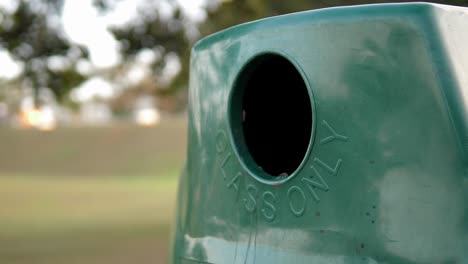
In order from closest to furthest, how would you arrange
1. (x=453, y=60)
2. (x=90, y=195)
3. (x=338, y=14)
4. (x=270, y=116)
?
(x=453, y=60) → (x=338, y=14) → (x=270, y=116) → (x=90, y=195)

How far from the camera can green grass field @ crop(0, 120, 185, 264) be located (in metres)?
7.46

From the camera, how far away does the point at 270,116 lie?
2945mm

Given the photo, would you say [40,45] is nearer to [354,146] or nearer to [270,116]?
[270,116]

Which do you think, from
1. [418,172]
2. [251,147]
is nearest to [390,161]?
[418,172]

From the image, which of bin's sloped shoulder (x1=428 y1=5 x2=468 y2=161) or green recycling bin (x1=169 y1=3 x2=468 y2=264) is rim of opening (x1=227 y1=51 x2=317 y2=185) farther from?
bin's sloped shoulder (x1=428 y1=5 x2=468 y2=161)

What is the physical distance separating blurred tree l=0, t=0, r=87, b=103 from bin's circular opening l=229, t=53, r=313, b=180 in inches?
220

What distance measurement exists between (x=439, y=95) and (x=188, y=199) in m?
1.18

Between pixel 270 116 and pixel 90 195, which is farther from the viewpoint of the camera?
pixel 90 195

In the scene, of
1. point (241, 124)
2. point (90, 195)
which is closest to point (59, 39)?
point (90, 195)

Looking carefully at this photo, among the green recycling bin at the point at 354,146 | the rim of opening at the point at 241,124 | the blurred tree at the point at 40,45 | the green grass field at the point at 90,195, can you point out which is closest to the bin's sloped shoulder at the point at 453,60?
the green recycling bin at the point at 354,146

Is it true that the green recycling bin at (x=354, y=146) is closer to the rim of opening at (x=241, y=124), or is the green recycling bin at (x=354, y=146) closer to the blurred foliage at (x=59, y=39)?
the rim of opening at (x=241, y=124)

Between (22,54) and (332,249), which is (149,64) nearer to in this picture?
(22,54)

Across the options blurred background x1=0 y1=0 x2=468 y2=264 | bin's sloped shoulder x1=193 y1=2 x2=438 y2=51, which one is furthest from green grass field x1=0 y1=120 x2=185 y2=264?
bin's sloped shoulder x1=193 y1=2 x2=438 y2=51

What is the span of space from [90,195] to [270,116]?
10990 mm
